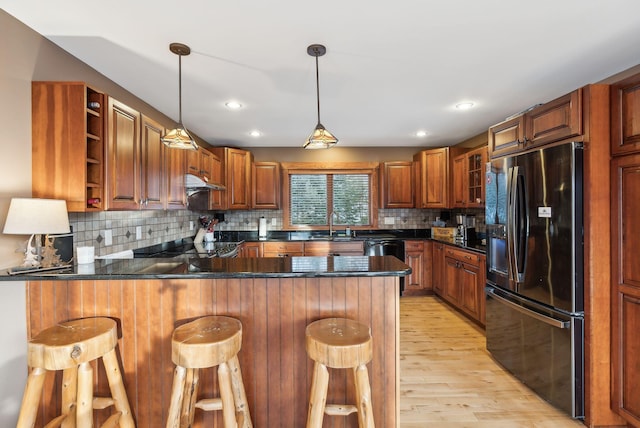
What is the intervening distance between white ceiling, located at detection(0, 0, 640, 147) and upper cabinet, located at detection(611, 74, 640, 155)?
13.0 inches

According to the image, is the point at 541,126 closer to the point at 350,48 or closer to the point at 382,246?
the point at 350,48

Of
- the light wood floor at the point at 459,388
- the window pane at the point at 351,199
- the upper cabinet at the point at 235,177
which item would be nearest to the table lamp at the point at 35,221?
the light wood floor at the point at 459,388

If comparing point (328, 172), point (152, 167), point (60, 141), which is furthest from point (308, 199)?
point (60, 141)

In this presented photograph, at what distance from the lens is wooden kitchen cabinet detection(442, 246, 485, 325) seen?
130 inches

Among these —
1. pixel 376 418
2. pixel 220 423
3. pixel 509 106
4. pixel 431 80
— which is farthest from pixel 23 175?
pixel 509 106

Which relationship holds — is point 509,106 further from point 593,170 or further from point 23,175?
point 23,175

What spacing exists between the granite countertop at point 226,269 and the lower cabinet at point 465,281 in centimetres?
198

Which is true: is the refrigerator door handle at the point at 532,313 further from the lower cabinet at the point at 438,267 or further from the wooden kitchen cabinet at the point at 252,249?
the wooden kitchen cabinet at the point at 252,249

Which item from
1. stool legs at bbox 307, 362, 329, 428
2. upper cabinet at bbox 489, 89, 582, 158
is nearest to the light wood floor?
stool legs at bbox 307, 362, 329, 428

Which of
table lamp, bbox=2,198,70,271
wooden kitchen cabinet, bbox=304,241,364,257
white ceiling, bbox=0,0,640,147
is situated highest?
white ceiling, bbox=0,0,640,147

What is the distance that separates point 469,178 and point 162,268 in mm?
3730

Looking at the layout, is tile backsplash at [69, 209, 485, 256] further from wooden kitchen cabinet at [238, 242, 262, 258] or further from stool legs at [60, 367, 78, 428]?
stool legs at [60, 367, 78, 428]

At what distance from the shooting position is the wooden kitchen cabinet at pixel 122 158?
74.0 inches

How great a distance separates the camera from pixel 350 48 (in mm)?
1914
